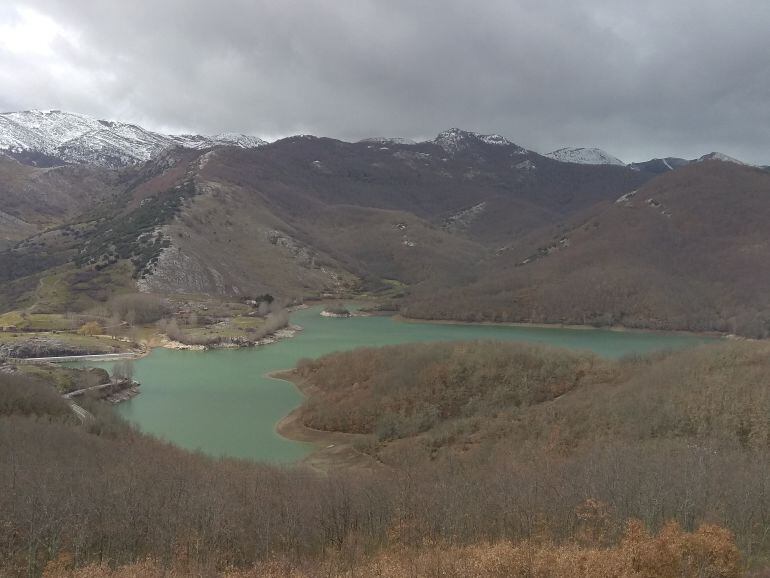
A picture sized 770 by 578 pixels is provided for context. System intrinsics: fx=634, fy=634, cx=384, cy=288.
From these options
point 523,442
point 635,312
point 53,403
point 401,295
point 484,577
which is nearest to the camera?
point 484,577

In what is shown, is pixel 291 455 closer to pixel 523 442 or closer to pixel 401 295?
pixel 523 442

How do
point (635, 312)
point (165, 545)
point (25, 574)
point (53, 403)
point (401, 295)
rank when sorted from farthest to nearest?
point (401, 295)
point (635, 312)
point (53, 403)
point (165, 545)
point (25, 574)

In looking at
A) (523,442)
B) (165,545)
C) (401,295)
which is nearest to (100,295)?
(401,295)

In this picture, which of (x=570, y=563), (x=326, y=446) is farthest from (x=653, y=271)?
(x=570, y=563)

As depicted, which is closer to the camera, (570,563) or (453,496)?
(570,563)

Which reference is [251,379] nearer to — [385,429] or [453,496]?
[385,429]

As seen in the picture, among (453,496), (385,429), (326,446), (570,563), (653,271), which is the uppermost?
(653,271)
